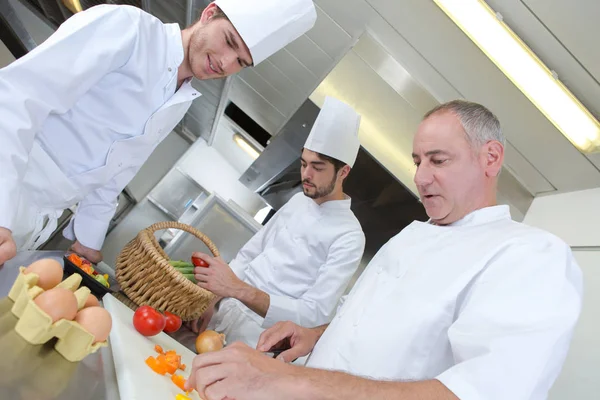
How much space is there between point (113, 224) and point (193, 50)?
346 centimetres

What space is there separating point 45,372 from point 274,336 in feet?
1.87

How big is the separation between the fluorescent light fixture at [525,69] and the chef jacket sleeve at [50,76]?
0.93m

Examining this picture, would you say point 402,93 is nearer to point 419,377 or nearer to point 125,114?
point 125,114

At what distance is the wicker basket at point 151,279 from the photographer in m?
1.28

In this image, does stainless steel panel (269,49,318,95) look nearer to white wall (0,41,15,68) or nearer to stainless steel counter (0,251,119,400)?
white wall (0,41,15,68)

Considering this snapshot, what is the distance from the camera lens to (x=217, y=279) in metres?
1.49

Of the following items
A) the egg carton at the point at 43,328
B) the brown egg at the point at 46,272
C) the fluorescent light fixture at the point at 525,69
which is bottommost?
the egg carton at the point at 43,328

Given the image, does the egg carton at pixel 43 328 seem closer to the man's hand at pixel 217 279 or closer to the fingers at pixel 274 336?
the fingers at pixel 274 336

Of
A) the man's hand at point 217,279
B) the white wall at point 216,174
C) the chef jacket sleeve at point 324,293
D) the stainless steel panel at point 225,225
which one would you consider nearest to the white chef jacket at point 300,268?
the chef jacket sleeve at point 324,293

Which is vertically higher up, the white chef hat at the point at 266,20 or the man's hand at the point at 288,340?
the white chef hat at the point at 266,20

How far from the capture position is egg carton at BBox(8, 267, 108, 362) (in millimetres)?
740

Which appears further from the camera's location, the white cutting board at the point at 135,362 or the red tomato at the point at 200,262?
the red tomato at the point at 200,262

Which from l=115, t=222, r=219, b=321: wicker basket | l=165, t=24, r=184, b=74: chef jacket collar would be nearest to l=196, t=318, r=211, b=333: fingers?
l=115, t=222, r=219, b=321: wicker basket

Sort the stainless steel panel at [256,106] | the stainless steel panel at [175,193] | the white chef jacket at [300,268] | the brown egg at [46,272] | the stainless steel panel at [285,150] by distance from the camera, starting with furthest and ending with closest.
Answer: the stainless steel panel at [175,193], the stainless steel panel at [256,106], the stainless steel panel at [285,150], the white chef jacket at [300,268], the brown egg at [46,272]
